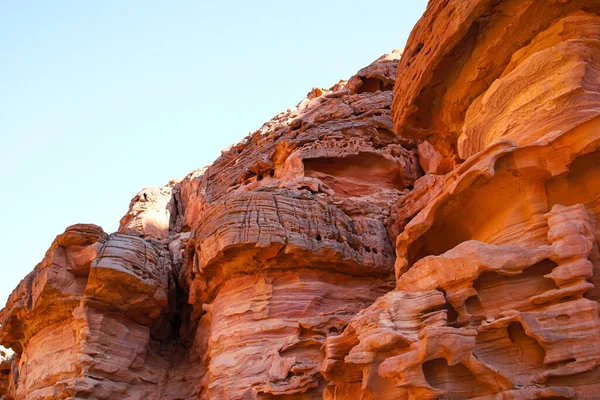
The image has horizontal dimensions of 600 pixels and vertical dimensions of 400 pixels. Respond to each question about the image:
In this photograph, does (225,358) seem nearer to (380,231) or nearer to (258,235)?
(258,235)

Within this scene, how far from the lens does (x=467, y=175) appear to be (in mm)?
7141

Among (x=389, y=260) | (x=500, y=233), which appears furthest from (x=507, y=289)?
(x=389, y=260)

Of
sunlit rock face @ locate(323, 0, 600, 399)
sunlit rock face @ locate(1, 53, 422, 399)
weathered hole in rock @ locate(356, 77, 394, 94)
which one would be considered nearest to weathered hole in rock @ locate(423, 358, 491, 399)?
sunlit rock face @ locate(323, 0, 600, 399)

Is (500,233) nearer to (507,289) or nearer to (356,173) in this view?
(507,289)

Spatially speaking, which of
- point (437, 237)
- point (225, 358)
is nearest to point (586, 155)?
point (437, 237)

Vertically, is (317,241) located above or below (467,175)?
above

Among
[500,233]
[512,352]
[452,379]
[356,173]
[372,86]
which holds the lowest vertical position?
[452,379]

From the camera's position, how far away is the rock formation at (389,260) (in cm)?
581

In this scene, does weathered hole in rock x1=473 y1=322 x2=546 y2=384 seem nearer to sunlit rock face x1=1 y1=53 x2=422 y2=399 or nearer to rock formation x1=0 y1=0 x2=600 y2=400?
rock formation x1=0 y1=0 x2=600 y2=400

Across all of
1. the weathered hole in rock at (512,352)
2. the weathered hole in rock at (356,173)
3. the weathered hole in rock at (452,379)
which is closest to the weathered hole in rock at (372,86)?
the weathered hole in rock at (356,173)

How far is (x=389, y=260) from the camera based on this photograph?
12.1 meters

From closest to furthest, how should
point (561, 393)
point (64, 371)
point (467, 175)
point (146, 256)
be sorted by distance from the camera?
point (561, 393)
point (467, 175)
point (64, 371)
point (146, 256)

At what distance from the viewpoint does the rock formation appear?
5.81 metres

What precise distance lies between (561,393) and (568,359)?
1.22 feet
